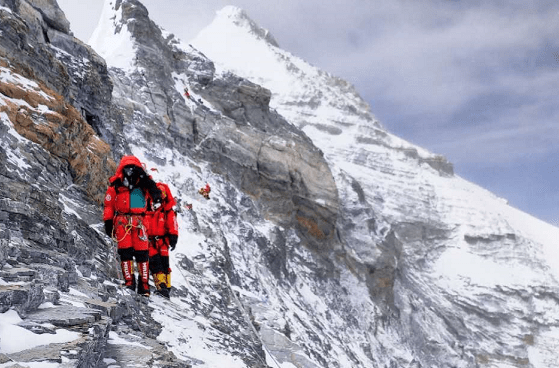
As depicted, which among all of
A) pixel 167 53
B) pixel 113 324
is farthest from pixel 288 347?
Answer: pixel 167 53

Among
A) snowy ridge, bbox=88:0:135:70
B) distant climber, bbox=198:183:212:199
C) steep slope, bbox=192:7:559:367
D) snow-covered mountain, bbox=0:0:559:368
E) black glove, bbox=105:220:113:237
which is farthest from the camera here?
steep slope, bbox=192:7:559:367

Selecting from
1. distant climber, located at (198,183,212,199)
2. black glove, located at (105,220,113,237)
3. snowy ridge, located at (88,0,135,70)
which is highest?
snowy ridge, located at (88,0,135,70)

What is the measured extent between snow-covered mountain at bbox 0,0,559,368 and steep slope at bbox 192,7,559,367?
0.32m

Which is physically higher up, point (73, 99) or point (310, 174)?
point (310, 174)

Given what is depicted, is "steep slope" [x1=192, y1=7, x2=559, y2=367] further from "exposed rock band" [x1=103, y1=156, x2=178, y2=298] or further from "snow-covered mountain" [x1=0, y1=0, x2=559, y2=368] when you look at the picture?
"exposed rock band" [x1=103, y1=156, x2=178, y2=298]

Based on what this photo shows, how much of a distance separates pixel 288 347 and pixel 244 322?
2.38m

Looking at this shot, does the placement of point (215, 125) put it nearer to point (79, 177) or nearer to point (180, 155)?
point (180, 155)

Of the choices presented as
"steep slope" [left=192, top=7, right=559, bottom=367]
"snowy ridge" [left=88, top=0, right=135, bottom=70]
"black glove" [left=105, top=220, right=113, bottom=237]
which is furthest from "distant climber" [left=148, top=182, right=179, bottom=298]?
"steep slope" [left=192, top=7, right=559, bottom=367]

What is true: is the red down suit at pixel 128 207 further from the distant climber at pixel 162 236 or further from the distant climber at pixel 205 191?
the distant climber at pixel 205 191

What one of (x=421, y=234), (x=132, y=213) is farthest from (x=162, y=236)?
(x=421, y=234)

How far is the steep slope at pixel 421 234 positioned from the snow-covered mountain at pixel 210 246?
321 millimetres

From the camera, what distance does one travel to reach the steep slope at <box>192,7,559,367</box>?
1467 inches

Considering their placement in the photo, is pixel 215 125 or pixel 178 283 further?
pixel 215 125

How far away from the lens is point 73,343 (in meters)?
3.94
